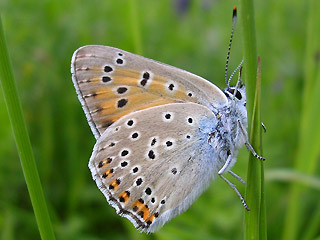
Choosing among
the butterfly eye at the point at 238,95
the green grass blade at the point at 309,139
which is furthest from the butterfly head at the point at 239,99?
the green grass blade at the point at 309,139

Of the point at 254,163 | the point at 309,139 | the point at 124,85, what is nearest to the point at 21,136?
the point at 254,163

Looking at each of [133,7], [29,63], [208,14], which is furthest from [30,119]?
[208,14]

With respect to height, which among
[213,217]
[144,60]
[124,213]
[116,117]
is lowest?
[213,217]

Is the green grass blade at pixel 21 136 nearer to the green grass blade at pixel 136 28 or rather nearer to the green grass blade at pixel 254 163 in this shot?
the green grass blade at pixel 254 163

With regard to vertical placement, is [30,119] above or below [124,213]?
below

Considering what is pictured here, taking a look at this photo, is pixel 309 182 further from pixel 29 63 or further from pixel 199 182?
pixel 29 63

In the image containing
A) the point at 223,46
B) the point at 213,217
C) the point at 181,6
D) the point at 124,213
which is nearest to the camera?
the point at 124,213

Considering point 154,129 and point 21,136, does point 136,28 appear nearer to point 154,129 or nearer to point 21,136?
point 154,129
